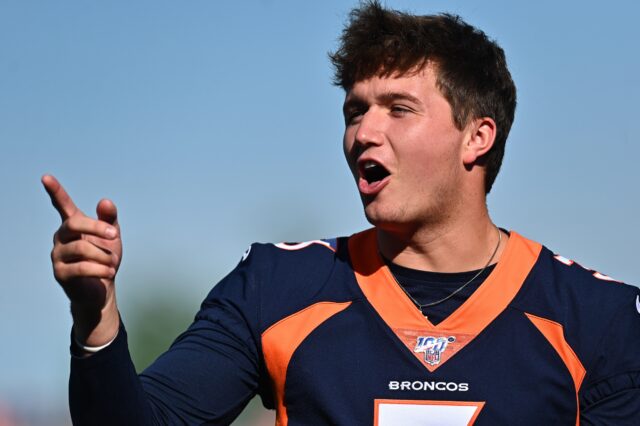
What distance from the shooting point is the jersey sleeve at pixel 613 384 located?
4.46m

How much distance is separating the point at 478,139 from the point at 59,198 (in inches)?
92.1

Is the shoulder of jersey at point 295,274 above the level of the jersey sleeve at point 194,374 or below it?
above

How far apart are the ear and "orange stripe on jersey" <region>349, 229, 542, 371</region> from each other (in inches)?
16.8

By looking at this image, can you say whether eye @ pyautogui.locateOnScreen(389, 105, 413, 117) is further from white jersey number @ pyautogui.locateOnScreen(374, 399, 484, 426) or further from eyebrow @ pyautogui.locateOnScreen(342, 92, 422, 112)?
white jersey number @ pyautogui.locateOnScreen(374, 399, 484, 426)

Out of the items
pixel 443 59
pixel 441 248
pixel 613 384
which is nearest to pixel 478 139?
pixel 443 59

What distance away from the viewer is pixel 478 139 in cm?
504

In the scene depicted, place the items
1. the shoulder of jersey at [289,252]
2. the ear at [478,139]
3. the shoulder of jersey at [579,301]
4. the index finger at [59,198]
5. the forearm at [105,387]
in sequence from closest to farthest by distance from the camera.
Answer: the index finger at [59,198], the forearm at [105,387], the shoulder of jersey at [579,301], the shoulder of jersey at [289,252], the ear at [478,139]

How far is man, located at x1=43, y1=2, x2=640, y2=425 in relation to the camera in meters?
4.43

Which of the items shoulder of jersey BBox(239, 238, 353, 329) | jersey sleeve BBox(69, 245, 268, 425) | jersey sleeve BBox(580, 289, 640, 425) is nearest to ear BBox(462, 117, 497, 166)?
shoulder of jersey BBox(239, 238, 353, 329)

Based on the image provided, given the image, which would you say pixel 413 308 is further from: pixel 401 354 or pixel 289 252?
pixel 289 252

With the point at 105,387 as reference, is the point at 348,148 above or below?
above

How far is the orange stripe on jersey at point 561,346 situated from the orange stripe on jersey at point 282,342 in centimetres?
90

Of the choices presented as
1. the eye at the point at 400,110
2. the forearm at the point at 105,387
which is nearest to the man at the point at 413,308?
the eye at the point at 400,110

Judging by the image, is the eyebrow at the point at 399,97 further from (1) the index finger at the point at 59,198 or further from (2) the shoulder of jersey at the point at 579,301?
(1) the index finger at the point at 59,198
